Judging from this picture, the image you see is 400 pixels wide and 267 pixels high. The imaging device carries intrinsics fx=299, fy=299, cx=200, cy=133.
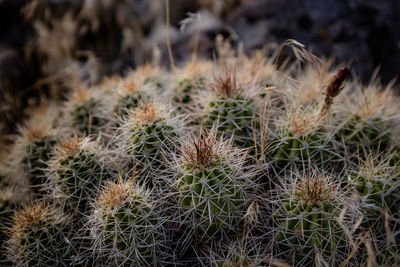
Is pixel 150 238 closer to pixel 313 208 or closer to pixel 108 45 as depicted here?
pixel 313 208

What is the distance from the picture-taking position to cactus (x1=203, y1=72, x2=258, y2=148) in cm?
221

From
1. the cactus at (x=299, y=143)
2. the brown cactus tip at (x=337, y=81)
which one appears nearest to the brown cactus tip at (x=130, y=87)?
the cactus at (x=299, y=143)

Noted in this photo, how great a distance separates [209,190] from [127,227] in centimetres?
52

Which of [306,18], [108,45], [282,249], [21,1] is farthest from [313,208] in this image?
[21,1]

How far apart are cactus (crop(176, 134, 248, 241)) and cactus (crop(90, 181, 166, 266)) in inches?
8.8

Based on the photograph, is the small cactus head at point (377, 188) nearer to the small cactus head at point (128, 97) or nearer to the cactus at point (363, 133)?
the cactus at point (363, 133)

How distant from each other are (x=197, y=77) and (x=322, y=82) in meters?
1.16

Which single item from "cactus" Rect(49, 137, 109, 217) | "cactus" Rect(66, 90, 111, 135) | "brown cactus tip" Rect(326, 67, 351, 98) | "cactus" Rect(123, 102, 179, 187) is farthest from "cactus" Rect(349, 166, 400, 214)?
"cactus" Rect(66, 90, 111, 135)

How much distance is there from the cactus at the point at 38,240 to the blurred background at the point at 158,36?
2.12 m

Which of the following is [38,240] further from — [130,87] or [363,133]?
[363,133]

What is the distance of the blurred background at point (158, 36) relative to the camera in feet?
13.4

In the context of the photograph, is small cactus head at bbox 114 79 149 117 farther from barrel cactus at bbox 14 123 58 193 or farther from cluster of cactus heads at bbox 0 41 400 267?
barrel cactus at bbox 14 123 58 193

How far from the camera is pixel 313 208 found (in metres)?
1.67

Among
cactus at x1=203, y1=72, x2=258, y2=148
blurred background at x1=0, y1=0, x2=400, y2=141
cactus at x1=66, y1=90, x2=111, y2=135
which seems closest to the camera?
cactus at x1=203, y1=72, x2=258, y2=148
